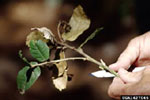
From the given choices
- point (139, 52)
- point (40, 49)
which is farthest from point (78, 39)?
point (40, 49)

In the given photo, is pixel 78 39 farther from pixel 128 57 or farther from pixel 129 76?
pixel 129 76

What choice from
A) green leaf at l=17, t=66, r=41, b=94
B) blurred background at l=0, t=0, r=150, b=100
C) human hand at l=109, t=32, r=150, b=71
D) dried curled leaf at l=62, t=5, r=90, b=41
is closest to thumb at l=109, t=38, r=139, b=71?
human hand at l=109, t=32, r=150, b=71

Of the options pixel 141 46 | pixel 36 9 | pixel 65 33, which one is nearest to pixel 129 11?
pixel 36 9

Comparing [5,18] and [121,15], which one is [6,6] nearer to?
[5,18]

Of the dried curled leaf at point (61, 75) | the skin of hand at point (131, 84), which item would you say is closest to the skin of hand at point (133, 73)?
the skin of hand at point (131, 84)

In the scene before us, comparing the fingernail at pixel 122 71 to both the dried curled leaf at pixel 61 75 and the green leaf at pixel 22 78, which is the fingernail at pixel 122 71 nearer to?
the dried curled leaf at pixel 61 75

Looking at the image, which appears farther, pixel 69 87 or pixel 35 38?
pixel 69 87
